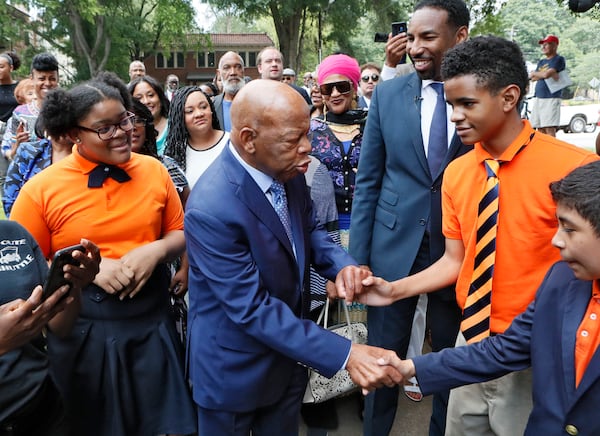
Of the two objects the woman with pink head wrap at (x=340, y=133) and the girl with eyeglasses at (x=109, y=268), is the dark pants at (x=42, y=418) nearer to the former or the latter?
the girl with eyeglasses at (x=109, y=268)

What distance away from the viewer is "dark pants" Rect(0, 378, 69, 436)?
2.01 meters

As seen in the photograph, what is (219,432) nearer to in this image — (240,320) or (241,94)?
(240,320)

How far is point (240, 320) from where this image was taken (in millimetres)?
2006

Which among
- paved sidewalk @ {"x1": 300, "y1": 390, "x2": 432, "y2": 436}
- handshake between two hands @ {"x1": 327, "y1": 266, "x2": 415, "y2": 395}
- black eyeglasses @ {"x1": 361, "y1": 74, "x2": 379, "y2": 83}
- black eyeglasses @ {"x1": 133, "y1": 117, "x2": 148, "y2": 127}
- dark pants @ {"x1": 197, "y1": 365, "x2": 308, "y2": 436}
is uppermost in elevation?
black eyeglasses @ {"x1": 361, "y1": 74, "x2": 379, "y2": 83}

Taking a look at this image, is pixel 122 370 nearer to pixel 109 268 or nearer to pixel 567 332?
pixel 109 268

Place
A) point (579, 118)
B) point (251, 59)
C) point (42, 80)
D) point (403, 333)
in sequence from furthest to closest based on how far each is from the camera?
point (251, 59) < point (579, 118) < point (42, 80) < point (403, 333)

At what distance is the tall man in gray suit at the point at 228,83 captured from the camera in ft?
18.7

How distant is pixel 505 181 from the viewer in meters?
2.17

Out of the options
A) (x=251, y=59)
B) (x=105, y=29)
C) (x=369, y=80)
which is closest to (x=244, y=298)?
(x=369, y=80)

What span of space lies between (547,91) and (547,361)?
10942 millimetres

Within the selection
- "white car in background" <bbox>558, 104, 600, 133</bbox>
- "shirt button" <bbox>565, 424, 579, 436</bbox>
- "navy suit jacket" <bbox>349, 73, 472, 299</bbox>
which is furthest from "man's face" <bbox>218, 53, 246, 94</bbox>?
"white car in background" <bbox>558, 104, 600, 133</bbox>

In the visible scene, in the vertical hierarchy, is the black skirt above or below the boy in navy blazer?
below

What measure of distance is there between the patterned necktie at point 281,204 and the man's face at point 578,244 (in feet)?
3.34

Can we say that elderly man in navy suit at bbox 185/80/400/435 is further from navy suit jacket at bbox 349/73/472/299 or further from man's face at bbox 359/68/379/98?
man's face at bbox 359/68/379/98
